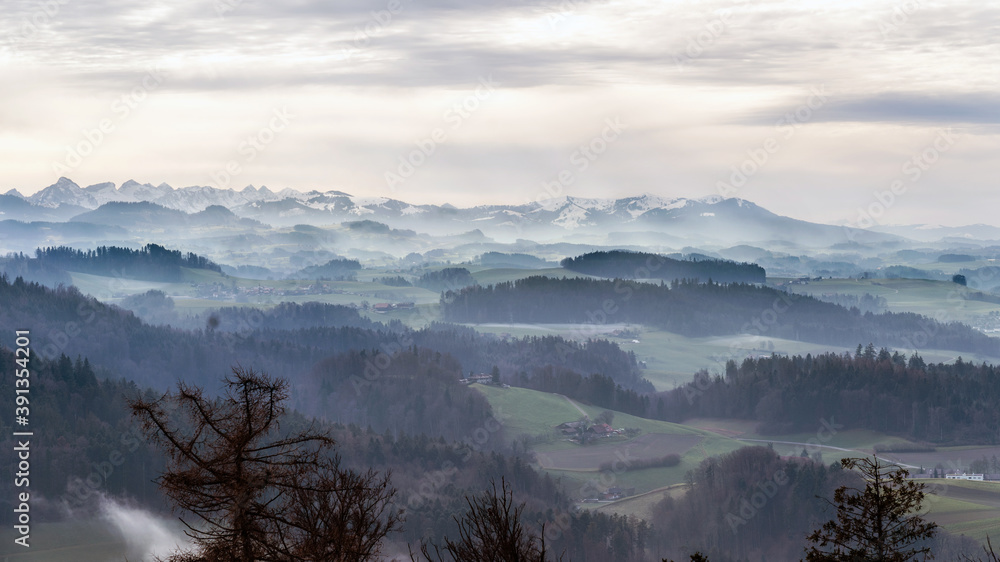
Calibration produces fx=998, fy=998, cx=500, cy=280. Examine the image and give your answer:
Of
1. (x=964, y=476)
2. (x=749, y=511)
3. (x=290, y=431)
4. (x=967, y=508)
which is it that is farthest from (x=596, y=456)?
(x=290, y=431)

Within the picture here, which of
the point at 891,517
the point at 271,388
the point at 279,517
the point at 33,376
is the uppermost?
the point at 271,388

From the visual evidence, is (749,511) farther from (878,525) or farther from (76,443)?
(878,525)

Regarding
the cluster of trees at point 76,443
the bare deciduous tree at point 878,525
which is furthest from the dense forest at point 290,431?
the bare deciduous tree at point 878,525

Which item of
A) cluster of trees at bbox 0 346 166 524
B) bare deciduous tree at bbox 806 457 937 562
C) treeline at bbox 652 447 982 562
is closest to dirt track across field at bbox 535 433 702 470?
treeline at bbox 652 447 982 562

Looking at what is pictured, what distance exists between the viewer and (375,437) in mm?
192625

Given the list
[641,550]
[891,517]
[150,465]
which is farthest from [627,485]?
[891,517]

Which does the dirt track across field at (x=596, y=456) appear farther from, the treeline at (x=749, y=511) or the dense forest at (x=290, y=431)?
the treeline at (x=749, y=511)

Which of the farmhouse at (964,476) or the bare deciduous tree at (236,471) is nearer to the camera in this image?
the bare deciduous tree at (236,471)

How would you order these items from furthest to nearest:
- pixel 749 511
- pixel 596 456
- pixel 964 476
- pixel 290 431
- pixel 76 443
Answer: pixel 596 456 < pixel 964 476 < pixel 749 511 < pixel 76 443 < pixel 290 431

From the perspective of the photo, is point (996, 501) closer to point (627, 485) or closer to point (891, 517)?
point (627, 485)

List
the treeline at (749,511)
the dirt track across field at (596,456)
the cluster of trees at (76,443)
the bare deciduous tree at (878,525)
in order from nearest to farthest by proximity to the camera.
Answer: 1. the bare deciduous tree at (878,525)
2. the cluster of trees at (76,443)
3. the treeline at (749,511)
4. the dirt track across field at (596,456)

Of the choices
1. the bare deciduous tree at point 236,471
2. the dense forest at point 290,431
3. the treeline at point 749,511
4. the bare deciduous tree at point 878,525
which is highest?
the bare deciduous tree at point 236,471

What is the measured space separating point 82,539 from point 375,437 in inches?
2716

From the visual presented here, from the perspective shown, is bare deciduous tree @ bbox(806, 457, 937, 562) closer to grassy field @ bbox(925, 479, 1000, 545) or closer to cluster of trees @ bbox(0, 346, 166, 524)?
grassy field @ bbox(925, 479, 1000, 545)
